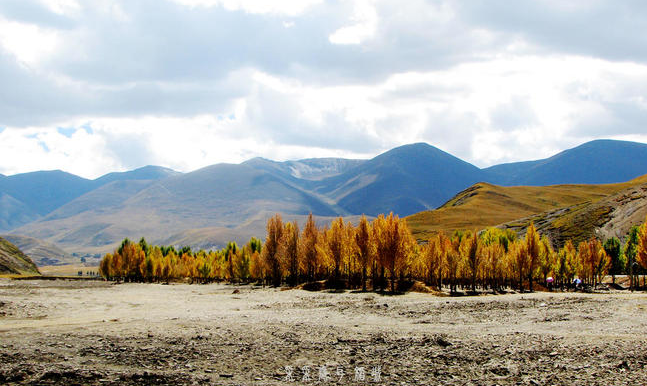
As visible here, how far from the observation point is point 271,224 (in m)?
92.3

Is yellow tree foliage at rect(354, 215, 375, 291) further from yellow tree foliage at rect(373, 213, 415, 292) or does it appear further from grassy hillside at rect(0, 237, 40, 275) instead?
grassy hillside at rect(0, 237, 40, 275)

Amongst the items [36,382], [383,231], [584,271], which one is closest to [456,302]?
[383,231]

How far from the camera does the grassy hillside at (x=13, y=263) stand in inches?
5984

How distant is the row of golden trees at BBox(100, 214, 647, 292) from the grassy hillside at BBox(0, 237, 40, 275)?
80.4 metres

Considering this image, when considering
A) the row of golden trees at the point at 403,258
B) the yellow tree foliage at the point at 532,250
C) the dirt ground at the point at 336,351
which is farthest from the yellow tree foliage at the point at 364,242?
the dirt ground at the point at 336,351

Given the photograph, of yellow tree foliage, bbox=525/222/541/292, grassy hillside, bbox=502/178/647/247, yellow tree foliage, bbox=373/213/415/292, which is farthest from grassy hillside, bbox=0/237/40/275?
grassy hillside, bbox=502/178/647/247

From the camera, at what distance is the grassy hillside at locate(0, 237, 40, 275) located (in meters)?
152

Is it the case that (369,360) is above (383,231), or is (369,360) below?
below

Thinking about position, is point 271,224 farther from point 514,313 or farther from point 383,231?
point 514,313

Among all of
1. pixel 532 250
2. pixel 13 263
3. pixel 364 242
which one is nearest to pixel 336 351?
pixel 364 242

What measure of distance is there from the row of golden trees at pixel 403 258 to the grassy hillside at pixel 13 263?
80.4 metres

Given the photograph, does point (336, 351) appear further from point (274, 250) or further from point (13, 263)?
point (13, 263)

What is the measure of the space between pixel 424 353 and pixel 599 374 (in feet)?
20.7

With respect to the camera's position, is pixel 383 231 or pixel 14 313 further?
pixel 383 231
